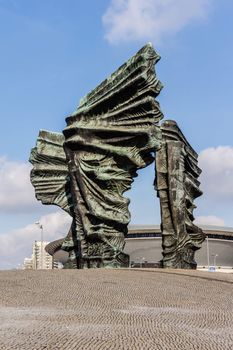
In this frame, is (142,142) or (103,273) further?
(142,142)

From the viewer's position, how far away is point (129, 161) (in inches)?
746

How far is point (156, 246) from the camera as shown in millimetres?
86188

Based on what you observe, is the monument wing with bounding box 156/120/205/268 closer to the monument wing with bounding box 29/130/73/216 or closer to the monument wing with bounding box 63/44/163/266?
the monument wing with bounding box 63/44/163/266

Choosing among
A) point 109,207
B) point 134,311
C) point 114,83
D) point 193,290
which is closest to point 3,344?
point 134,311

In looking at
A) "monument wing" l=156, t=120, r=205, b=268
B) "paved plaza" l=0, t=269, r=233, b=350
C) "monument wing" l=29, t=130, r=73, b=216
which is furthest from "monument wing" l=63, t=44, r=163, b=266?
"paved plaza" l=0, t=269, r=233, b=350

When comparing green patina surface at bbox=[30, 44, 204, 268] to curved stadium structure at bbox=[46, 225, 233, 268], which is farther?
curved stadium structure at bbox=[46, 225, 233, 268]

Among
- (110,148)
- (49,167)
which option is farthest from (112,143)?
(49,167)

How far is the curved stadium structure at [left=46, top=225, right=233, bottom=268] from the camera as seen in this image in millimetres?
85125

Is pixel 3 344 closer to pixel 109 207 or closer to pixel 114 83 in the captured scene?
pixel 109 207

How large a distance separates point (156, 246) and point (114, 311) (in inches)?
3065

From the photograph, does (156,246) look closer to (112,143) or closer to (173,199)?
(173,199)

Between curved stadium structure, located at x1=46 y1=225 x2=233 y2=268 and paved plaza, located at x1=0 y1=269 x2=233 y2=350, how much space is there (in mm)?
70608

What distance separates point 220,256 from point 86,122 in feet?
247

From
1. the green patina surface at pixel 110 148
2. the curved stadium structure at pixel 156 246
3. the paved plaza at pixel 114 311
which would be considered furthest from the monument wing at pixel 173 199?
the curved stadium structure at pixel 156 246
